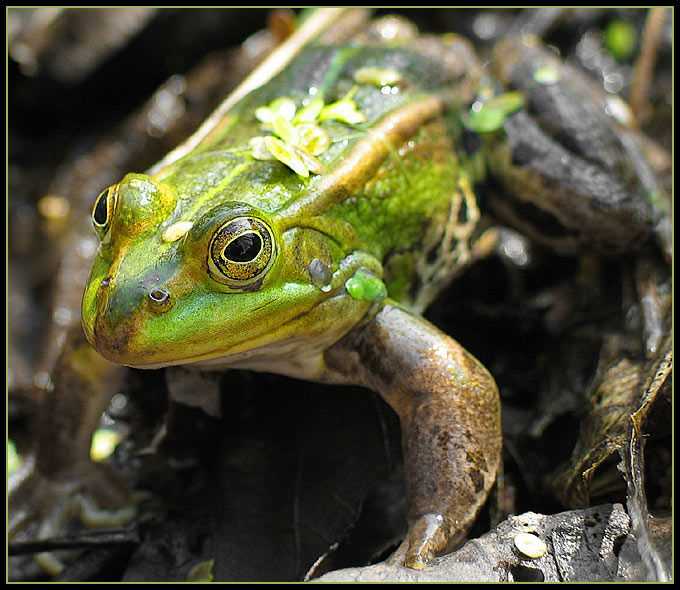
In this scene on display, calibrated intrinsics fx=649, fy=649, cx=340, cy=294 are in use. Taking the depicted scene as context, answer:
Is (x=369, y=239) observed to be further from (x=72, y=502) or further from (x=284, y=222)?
(x=72, y=502)

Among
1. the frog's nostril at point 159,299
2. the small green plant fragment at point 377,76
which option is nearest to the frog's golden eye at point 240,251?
the frog's nostril at point 159,299

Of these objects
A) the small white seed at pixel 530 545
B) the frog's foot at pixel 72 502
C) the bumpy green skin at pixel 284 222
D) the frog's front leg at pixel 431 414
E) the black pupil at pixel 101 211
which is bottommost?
the frog's foot at pixel 72 502

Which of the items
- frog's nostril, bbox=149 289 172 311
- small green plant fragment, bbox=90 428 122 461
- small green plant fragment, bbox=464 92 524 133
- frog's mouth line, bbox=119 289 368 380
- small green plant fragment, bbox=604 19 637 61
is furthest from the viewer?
small green plant fragment, bbox=604 19 637 61

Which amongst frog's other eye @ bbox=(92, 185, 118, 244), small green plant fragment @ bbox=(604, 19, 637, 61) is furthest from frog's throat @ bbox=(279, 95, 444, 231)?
small green plant fragment @ bbox=(604, 19, 637, 61)

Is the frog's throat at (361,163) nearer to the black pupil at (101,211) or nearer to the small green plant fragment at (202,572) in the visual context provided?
the black pupil at (101,211)

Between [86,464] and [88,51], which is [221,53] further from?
[86,464]

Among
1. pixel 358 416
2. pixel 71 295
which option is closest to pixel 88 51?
pixel 71 295

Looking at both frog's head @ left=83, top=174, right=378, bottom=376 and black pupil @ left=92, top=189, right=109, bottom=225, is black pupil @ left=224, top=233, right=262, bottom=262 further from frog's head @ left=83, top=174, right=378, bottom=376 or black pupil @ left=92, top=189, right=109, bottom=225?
black pupil @ left=92, top=189, right=109, bottom=225
